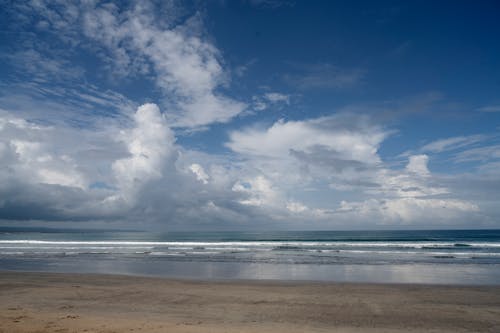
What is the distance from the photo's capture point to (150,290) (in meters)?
13.6

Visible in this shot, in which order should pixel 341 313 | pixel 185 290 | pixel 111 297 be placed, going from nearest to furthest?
1. pixel 341 313
2. pixel 111 297
3. pixel 185 290

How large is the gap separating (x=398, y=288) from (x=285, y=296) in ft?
18.7

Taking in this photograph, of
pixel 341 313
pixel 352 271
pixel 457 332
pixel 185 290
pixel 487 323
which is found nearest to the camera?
pixel 457 332

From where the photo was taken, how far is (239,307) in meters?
10.7

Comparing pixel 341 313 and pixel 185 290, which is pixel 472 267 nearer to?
pixel 341 313

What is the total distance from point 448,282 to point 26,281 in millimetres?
22092

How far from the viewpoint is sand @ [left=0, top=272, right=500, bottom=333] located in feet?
27.6

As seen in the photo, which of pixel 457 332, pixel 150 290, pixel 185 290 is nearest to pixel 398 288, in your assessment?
pixel 457 332

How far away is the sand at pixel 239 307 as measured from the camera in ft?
27.6

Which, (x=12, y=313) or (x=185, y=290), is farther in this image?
(x=185, y=290)

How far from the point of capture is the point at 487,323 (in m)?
9.21

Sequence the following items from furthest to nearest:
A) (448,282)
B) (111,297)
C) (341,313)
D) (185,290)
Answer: (448,282) → (185,290) → (111,297) → (341,313)

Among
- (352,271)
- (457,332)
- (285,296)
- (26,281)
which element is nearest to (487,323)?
(457,332)

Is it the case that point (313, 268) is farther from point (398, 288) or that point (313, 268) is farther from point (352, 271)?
point (398, 288)
